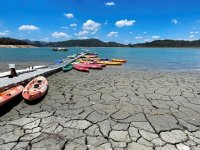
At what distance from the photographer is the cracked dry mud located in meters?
3.81

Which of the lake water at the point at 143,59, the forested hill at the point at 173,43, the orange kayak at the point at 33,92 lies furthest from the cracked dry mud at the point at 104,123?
the forested hill at the point at 173,43

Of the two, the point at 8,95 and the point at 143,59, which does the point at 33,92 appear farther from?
the point at 143,59

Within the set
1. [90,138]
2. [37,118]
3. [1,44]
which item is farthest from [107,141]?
[1,44]

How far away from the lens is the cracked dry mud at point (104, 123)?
150 inches

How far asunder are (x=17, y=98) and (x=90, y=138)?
4.14 metres

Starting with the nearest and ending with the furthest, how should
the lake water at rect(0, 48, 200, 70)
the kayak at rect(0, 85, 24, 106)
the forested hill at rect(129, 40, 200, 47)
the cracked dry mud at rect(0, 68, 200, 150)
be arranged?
the cracked dry mud at rect(0, 68, 200, 150) → the kayak at rect(0, 85, 24, 106) → the lake water at rect(0, 48, 200, 70) → the forested hill at rect(129, 40, 200, 47)

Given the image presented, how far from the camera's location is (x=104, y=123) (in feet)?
15.6

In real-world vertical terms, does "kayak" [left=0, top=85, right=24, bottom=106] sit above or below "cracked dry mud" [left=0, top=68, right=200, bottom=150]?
above

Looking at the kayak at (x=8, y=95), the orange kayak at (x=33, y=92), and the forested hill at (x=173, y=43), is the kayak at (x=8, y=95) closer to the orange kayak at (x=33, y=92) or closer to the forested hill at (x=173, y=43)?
the orange kayak at (x=33, y=92)

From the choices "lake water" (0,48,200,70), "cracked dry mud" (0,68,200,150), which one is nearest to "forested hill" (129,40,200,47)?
"lake water" (0,48,200,70)

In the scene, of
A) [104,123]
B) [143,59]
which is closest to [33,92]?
[104,123]

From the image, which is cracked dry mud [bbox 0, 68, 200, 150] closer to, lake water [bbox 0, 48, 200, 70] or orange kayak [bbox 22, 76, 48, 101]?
orange kayak [bbox 22, 76, 48, 101]

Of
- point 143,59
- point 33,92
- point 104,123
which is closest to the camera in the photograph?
point 104,123

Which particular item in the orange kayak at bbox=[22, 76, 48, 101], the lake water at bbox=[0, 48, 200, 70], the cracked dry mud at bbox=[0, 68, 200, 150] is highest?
the orange kayak at bbox=[22, 76, 48, 101]
